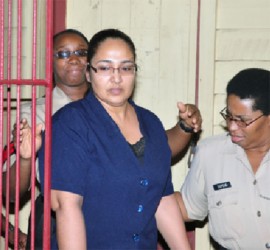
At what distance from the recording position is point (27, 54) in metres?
4.57

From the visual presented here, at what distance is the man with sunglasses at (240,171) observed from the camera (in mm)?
3662

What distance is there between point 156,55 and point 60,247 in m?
2.03

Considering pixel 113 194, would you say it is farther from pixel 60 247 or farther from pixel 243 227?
pixel 243 227

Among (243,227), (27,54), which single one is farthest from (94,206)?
(27,54)

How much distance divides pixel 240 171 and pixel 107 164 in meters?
1.06

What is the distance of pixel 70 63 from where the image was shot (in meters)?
3.97

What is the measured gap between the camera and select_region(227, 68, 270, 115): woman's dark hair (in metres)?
3.66

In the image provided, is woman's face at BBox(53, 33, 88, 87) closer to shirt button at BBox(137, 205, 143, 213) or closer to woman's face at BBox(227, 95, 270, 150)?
woman's face at BBox(227, 95, 270, 150)

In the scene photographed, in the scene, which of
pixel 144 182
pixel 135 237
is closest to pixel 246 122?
pixel 144 182

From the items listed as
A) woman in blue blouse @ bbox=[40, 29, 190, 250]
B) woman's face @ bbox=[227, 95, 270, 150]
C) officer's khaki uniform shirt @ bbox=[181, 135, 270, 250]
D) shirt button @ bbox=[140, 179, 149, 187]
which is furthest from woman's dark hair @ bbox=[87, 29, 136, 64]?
officer's khaki uniform shirt @ bbox=[181, 135, 270, 250]

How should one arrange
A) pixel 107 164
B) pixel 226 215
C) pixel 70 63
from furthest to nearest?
pixel 70 63 < pixel 226 215 < pixel 107 164

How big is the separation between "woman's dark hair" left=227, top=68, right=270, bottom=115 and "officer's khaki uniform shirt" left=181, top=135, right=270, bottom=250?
11.8 inches

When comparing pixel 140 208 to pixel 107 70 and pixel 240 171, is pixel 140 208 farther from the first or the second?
pixel 240 171

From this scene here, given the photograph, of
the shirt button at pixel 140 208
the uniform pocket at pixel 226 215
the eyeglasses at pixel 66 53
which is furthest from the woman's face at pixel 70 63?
the shirt button at pixel 140 208
